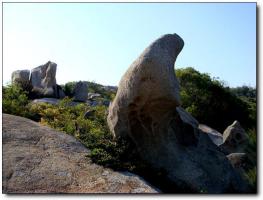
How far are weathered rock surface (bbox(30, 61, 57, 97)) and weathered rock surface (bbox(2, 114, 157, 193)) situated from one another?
9.57 metres

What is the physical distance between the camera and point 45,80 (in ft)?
60.8

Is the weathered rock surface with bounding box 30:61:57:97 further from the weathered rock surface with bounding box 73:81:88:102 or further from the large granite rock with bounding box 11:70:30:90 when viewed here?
the weathered rock surface with bounding box 73:81:88:102

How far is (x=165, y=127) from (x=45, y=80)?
1080 centimetres

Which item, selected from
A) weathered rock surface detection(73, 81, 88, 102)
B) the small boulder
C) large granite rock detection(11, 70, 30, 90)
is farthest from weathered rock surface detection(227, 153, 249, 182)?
weathered rock surface detection(73, 81, 88, 102)

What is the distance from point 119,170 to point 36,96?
419 inches

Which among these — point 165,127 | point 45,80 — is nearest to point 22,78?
point 45,80

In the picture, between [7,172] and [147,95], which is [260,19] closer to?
[147,95]

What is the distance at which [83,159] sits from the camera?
8.02 metres

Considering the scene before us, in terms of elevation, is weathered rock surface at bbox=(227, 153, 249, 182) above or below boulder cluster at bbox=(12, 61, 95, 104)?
below

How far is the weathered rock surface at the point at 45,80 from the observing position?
1814 centimetres

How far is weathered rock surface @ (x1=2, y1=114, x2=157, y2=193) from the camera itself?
7.14 meters

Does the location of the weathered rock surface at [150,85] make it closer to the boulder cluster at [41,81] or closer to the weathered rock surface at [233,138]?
the weathered rock surface at [233,138]

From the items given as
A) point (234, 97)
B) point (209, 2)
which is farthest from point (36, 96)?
point (209, 2)

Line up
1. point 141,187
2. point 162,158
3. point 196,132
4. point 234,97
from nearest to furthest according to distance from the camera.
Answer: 1. point 141,187
2. point 162,158
3. point 196,132
4. point 234,97
